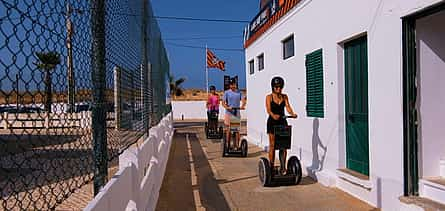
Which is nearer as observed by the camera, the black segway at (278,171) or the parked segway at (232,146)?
the black segway at (278,171)

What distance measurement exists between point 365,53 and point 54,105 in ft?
15.8

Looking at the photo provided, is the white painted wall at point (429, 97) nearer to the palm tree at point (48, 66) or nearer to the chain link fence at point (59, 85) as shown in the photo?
the chain link fence at point (59, 85)

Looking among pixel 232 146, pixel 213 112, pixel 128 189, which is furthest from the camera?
pixel 213 112

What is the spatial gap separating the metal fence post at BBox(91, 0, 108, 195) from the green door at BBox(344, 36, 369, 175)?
4.18 metres

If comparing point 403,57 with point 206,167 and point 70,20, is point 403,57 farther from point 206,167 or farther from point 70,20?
point 206,167

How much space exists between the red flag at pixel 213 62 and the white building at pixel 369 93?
70.7 ft

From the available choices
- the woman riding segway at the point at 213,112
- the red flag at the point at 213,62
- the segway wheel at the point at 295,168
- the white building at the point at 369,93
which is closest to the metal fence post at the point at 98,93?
the white building at the point at 369,93

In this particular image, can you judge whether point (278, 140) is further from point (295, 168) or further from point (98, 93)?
point (98, 93)

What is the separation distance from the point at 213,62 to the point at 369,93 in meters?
26.1

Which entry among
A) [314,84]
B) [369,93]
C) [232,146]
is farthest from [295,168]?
[232,146]

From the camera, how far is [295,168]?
686cm

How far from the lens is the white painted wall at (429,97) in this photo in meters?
4.65

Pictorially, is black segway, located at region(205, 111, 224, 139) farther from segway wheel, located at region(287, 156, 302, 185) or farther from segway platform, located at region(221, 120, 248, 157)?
segway wheel, located at region(287, 156, 302, 185)

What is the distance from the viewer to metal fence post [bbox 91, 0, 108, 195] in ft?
9.19
